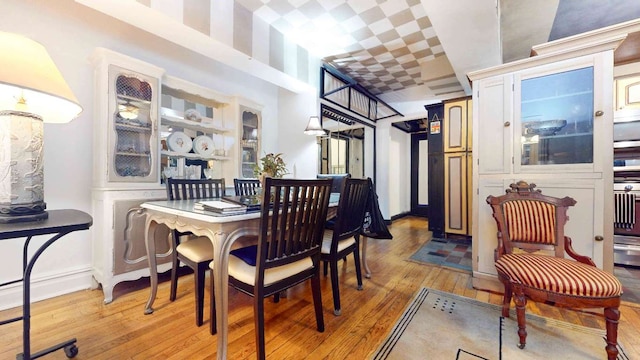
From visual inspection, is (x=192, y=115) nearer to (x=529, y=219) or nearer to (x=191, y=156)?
(x=191, y=156)

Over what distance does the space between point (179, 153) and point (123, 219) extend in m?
0.87

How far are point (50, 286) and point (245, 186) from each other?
1687mm

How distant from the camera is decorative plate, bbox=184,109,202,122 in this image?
2.77 m

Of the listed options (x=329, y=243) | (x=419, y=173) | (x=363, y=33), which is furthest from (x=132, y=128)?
(x=419, y=173)

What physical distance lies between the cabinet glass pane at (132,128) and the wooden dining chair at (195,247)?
375 mm

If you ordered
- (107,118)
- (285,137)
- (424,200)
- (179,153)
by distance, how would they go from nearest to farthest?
(107,118), (179,153), (285,137), (424,200)

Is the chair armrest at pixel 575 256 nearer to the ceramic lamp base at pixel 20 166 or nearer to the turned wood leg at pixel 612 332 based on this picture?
the turned wood leg at pixel 612 332

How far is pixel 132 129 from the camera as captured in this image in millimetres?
2148

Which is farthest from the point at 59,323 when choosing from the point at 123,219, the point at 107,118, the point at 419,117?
the point at 419,117

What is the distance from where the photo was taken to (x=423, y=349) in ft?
4.53

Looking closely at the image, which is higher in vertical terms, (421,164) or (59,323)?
(421,164)

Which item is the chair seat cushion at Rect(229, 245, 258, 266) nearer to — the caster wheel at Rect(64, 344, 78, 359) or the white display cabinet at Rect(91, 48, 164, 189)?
the caster wheel at Rect(64, 344, 78, 359)

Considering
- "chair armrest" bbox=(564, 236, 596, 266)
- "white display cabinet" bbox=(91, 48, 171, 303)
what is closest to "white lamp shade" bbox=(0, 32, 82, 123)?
"white display cabinet" bbox=(91, 48, 171, 303)

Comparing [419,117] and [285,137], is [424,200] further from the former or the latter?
[285,137]
